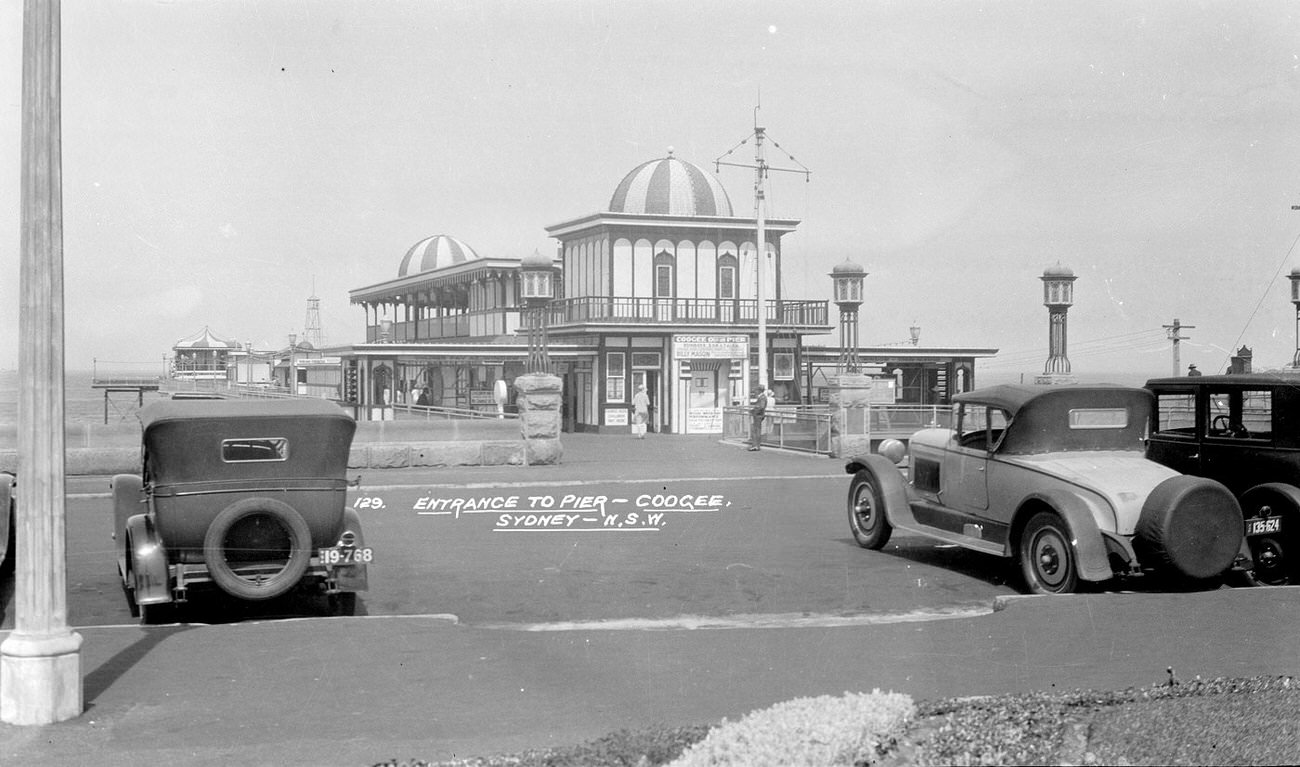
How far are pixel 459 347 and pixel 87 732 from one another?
91.6 feet

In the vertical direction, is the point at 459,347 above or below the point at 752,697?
above

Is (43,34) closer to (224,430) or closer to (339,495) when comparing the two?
(224,430)

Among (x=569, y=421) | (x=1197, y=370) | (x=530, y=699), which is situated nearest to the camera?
(x=530, y=699)

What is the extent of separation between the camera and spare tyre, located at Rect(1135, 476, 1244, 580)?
883 centimetres

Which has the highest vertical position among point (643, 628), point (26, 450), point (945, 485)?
point (26, 450)

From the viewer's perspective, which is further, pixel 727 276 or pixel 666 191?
pixel 727 276

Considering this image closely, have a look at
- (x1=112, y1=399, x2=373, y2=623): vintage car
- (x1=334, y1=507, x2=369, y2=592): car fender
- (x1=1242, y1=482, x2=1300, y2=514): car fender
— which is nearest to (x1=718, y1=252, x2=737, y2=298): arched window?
(x1=1242, y1=482, x2=1300, y2=514): car fender

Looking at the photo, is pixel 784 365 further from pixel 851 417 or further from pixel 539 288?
pixel 539 288

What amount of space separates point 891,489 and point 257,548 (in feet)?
20.3

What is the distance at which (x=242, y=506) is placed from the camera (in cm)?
805

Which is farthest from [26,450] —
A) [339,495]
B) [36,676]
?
[339,495]

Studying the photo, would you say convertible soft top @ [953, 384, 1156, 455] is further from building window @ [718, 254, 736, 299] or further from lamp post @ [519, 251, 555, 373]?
building window @ [718, 254, 736, 299]

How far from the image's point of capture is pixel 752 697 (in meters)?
6.03

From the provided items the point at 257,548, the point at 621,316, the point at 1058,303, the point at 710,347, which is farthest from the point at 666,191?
the point at 257,548
